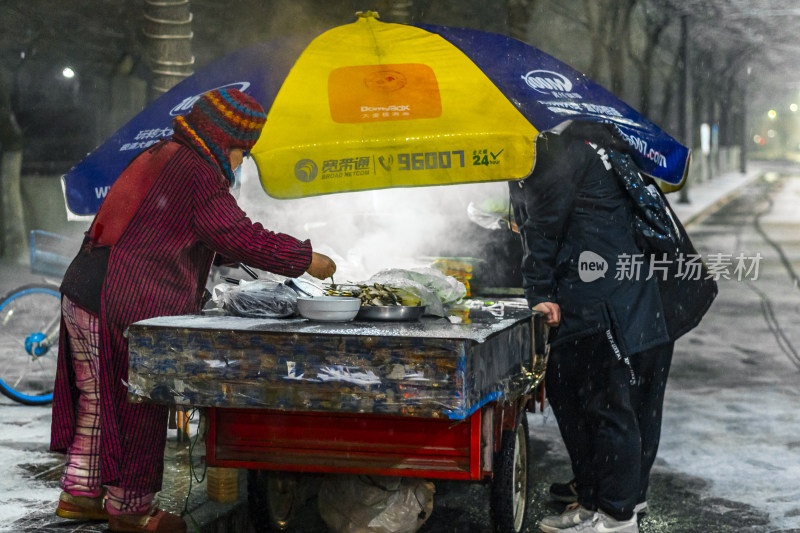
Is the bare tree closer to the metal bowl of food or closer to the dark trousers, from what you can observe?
the dark trousers

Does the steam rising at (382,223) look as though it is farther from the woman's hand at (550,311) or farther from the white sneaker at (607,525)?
the white sneaker at (607,525)

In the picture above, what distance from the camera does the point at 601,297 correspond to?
4.19 metres

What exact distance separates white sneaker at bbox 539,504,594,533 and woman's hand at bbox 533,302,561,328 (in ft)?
3.16

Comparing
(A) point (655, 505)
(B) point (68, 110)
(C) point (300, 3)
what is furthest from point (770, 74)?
(A) point (655, 505)

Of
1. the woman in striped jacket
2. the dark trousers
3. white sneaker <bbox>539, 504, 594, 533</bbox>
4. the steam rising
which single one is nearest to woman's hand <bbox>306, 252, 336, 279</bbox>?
the woman in striped jacket

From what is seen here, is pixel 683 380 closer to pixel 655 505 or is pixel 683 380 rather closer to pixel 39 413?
pixel 655 505

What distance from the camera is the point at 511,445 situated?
4.00m

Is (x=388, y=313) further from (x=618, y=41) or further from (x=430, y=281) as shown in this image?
(x=618, y=41)

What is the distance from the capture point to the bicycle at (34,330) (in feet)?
21.5

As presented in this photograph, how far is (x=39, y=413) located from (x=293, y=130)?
2.88m

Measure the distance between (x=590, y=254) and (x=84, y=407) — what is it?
2.36 m

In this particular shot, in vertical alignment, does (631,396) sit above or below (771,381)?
above

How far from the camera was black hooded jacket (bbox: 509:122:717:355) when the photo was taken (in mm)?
4191

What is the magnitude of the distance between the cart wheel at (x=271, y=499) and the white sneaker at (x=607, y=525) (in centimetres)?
137
